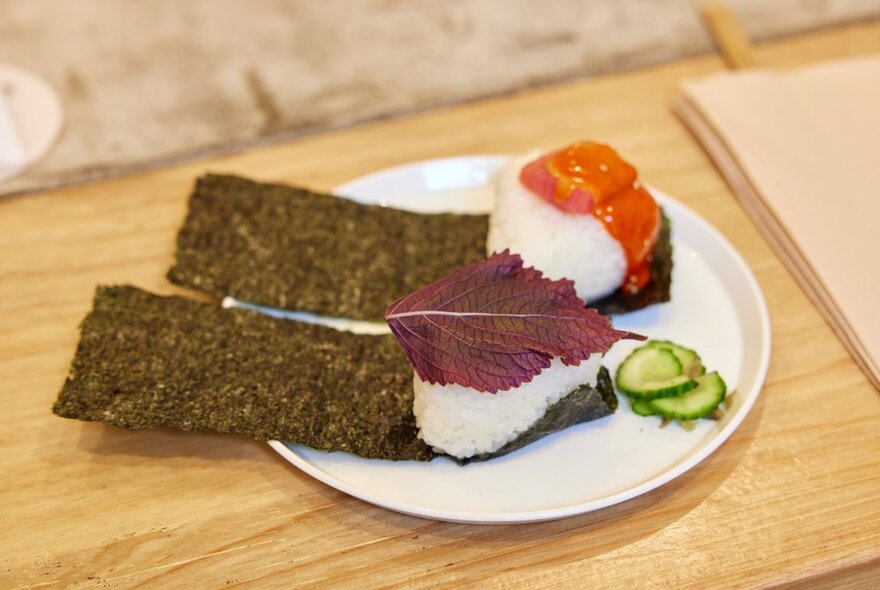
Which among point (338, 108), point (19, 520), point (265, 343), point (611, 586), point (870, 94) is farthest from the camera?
point (338, 108)

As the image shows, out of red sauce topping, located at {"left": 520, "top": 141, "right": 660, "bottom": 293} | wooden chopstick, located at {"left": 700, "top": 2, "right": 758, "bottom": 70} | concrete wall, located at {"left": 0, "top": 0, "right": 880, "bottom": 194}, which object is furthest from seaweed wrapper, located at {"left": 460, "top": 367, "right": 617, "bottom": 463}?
wooden chopstick, located at {"left": 700, "top": 2, "right": 758, "bottom": 70}

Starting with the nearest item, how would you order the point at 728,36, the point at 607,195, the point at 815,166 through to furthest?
the point at 607,195, the point at 815,166, the point at 728,36

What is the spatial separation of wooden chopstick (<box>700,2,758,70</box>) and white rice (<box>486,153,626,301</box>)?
2.94ft

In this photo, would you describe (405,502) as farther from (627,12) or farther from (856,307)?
(627,12)

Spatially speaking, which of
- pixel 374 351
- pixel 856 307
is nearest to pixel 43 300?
pixel 374 351

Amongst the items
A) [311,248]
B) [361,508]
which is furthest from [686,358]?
[311,248]

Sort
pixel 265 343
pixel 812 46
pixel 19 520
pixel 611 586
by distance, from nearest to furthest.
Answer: pixel 611 586 → pixel 19 520 → pixel 265 343 → pixel 812 46

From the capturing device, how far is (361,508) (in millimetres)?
1330

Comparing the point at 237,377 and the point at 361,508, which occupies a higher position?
the point at 237,377

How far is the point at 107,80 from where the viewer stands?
2.14 m

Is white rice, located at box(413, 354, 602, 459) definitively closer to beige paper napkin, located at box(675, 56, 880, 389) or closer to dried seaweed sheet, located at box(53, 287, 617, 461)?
dried seaweed sheet, located at box(53, 287, 617, 461)

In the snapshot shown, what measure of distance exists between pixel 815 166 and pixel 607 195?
59 cm

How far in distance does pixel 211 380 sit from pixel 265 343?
0.12 metres

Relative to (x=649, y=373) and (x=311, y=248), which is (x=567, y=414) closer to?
(x=649, y=373)
